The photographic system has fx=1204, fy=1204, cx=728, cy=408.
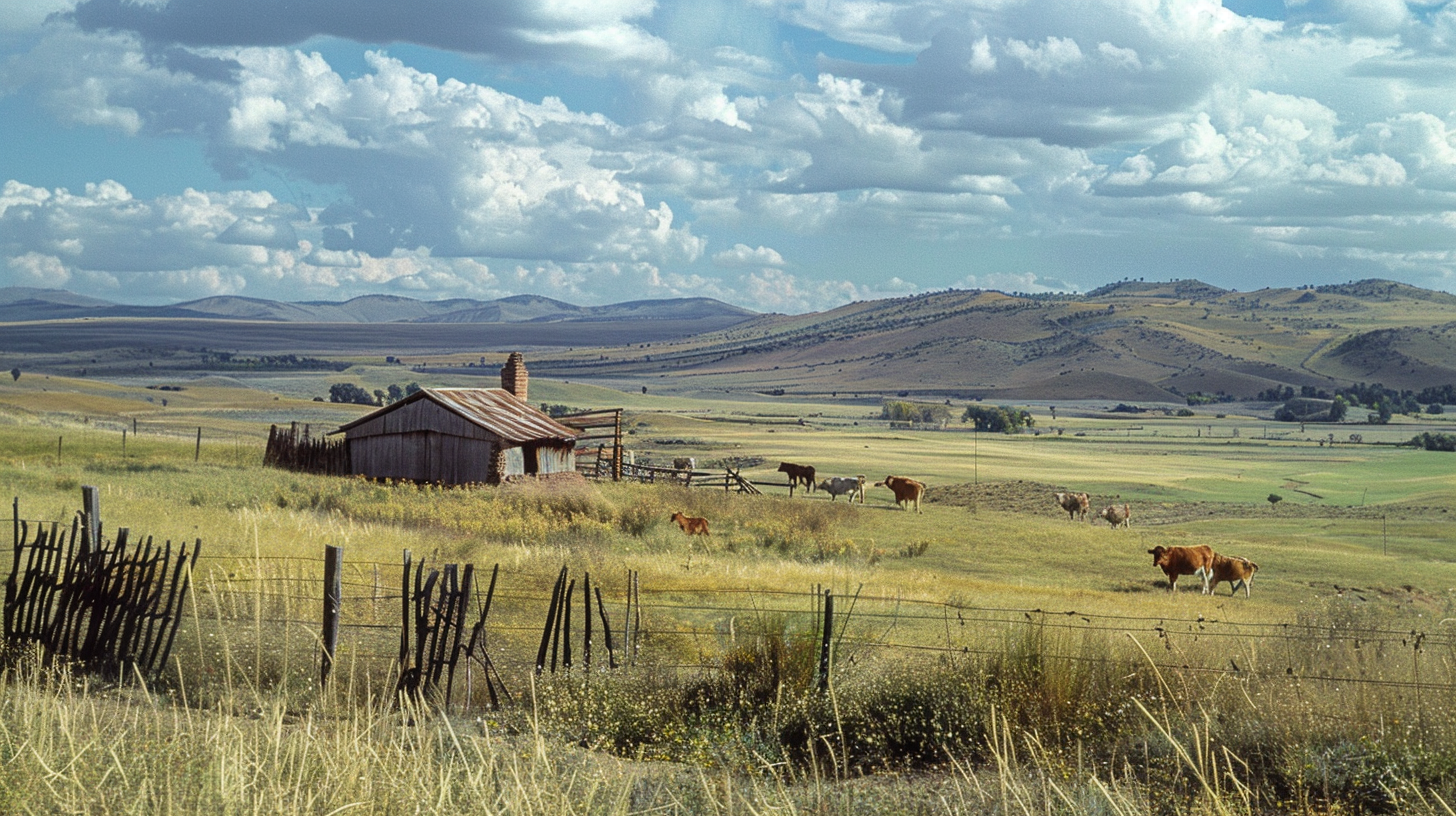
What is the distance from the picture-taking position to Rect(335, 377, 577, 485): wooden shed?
34.9m

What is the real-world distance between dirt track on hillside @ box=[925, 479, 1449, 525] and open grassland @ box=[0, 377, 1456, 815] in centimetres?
77

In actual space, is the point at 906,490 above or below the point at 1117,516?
above

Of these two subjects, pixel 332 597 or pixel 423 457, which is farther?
pixel 423 457

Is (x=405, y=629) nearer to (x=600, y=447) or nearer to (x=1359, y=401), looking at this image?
(x=600, y=447)

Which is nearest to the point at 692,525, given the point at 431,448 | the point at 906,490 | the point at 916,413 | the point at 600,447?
the point at 431,448

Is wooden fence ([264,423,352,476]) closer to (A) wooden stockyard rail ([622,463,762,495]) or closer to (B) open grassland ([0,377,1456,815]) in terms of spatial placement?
(B) open grassland ([0,377,1456,815])

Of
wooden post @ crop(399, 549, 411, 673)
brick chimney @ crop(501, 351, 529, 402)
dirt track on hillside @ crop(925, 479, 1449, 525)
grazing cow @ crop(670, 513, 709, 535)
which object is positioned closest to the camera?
wooden post @ crop(399, 549, 411, 673)

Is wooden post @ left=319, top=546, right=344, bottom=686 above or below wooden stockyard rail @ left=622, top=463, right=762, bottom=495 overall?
above

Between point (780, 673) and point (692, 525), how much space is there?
19563 mm

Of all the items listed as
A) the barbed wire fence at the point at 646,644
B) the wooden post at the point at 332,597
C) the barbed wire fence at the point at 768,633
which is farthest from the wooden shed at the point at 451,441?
the wooden post at the point at 332,597

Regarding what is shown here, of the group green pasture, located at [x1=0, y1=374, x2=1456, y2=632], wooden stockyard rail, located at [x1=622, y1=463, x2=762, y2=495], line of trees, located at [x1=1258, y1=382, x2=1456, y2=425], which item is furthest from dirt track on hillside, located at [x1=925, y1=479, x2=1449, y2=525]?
line of trees, located at [x1=1258, y1=382, x2=1456, y2=425]

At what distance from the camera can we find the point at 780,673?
10117 millimetres

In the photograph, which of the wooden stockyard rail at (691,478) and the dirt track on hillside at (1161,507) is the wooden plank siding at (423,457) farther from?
the dirt track on hillside at (1161,507)

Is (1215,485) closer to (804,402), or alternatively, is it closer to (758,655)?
(758,655)
